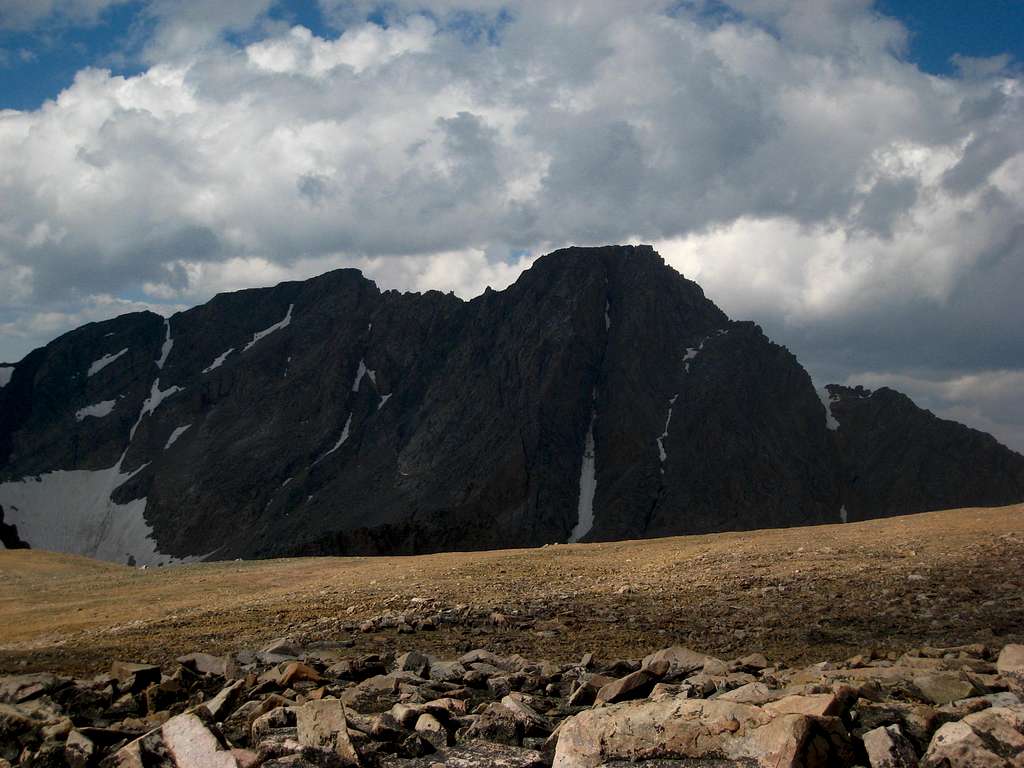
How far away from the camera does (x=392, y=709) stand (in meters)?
10.9

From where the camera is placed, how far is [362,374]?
17125 centimetres

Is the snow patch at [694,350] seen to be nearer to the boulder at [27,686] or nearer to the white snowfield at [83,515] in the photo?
the white snowfield at [83,515]

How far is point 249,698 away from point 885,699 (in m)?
7.93

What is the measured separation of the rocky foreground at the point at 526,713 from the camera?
8.45 m

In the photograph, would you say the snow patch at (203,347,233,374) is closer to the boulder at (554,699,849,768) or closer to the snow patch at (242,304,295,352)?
the snow patch at (242,304,295,352)

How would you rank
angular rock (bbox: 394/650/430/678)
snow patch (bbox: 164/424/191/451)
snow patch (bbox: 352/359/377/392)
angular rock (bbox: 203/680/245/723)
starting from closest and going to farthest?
angular rock (bbox: 203/680/245/723) < angular rock (bbox: 394/650/430/678) < snow patch (bbox: 164/424/191/451) < snow patch (bbox: 352/359/377/392)

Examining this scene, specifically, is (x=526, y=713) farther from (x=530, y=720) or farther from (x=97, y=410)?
(x=97, y=410)

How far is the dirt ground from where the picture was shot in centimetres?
1714

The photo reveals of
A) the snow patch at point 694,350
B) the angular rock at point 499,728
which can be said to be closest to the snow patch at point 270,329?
the snow patch at point 694,350

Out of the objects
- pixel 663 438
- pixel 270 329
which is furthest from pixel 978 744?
pixel 270 329

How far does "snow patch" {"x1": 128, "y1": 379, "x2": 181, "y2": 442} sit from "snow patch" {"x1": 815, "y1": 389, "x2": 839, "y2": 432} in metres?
122

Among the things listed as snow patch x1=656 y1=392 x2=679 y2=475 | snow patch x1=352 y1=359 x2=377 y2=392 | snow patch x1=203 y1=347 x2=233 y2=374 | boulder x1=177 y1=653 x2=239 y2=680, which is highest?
snow patch x1=203 y1=347 x2=233 y2=374

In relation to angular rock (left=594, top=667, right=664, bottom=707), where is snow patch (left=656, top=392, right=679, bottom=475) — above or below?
above

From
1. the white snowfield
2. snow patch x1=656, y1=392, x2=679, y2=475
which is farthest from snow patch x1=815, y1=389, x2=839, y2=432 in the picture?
the white snowfield
